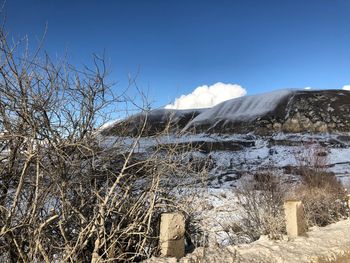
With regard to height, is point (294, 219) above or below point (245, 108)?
below

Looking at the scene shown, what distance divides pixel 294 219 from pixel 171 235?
2428mm

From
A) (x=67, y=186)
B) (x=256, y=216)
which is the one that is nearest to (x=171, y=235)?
(x=67, y=186)

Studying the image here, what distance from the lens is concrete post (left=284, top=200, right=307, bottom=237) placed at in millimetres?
6629

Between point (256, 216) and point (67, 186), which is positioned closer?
A: point (67, 186)

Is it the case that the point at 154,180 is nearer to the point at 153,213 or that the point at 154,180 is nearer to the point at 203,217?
the point at 153,213

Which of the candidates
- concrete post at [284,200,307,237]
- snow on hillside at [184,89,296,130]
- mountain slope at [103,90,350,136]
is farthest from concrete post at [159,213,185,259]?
snow on hillside at [184,89,296,130]

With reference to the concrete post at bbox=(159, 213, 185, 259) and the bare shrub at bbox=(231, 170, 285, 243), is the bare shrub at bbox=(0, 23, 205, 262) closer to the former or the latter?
the concrete post at bbox=(159, 213, 185, 259)

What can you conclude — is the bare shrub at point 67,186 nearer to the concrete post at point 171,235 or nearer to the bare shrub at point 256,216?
the concrete post at point 171,235

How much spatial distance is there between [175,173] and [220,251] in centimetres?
123

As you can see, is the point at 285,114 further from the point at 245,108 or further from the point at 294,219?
the point at 294,219

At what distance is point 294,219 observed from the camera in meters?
6.64

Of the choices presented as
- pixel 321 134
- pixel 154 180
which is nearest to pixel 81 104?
pixel 154 180

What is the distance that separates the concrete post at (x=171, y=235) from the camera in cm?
507

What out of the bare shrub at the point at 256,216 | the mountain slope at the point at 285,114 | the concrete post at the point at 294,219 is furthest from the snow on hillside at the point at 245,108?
the concrete post at the point at 294,219
